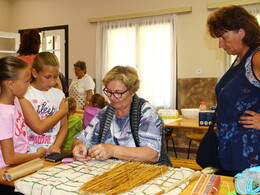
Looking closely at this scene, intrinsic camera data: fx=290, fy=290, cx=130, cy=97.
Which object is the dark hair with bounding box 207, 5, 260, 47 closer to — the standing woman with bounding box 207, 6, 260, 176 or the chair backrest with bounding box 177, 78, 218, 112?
the standing woman with bounding box 207, 6, 260, 176

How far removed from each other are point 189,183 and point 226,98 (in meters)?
0.59

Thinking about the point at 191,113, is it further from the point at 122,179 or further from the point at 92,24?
the point at 92,24

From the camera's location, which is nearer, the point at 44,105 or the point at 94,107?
the point at 44,105

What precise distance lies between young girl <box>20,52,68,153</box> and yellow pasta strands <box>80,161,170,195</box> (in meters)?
0.82

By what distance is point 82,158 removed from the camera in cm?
167

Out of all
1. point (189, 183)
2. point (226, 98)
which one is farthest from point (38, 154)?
point (226, 98)

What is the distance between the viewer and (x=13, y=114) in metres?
1.74

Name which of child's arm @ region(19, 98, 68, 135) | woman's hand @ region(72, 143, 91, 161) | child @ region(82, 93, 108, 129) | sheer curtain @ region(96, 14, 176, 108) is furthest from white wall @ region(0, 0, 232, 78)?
woman's hand @ region(72, 143, 91, 161)

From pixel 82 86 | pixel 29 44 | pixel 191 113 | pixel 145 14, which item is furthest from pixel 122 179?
pixel 145 14

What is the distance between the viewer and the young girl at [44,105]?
2.08m

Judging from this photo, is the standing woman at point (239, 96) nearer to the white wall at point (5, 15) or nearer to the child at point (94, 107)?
the child at point (94, 107)

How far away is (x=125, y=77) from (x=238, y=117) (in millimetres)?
725

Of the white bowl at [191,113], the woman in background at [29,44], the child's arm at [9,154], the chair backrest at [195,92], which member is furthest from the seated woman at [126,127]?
the chair backrest at [195,92]

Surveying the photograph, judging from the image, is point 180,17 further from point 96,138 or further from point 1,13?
point 1,13
